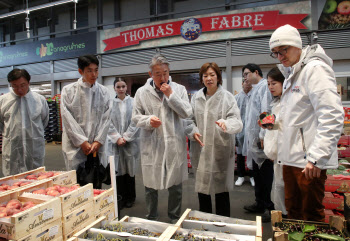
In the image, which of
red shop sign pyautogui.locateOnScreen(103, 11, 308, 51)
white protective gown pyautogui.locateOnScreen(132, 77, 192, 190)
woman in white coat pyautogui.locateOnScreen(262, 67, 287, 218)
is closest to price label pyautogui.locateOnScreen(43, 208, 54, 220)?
white protective gown pyautogui.locateOnScreen(132, 77, 192, 190)

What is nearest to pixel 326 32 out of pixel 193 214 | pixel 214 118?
pixel 214 118

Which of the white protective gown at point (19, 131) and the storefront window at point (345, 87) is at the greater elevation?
the storefront window at point (345, 87)

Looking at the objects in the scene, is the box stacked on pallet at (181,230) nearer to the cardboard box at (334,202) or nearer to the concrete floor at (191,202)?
the concrete floor at (191,202)

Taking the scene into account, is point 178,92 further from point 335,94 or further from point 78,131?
point 335,94

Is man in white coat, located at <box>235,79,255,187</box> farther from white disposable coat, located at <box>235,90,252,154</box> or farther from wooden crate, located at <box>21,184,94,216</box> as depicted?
wooden crate, located at <box>21,184,94,216</box>

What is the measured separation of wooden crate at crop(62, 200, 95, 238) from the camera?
160 cm

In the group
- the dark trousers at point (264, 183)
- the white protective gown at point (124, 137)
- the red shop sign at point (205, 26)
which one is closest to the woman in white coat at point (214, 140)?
the dark trousers at point (264, 183)

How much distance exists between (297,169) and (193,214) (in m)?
0.73

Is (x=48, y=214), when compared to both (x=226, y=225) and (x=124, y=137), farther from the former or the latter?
(x=124, y=137)

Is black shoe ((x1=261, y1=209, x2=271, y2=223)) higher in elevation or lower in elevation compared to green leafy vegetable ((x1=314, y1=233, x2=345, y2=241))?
lower

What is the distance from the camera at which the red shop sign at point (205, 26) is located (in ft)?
21.3

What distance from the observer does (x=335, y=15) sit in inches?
242

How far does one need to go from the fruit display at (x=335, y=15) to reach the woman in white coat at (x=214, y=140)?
5530 millimetres

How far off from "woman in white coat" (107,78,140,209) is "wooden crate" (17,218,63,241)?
1.57 metres
